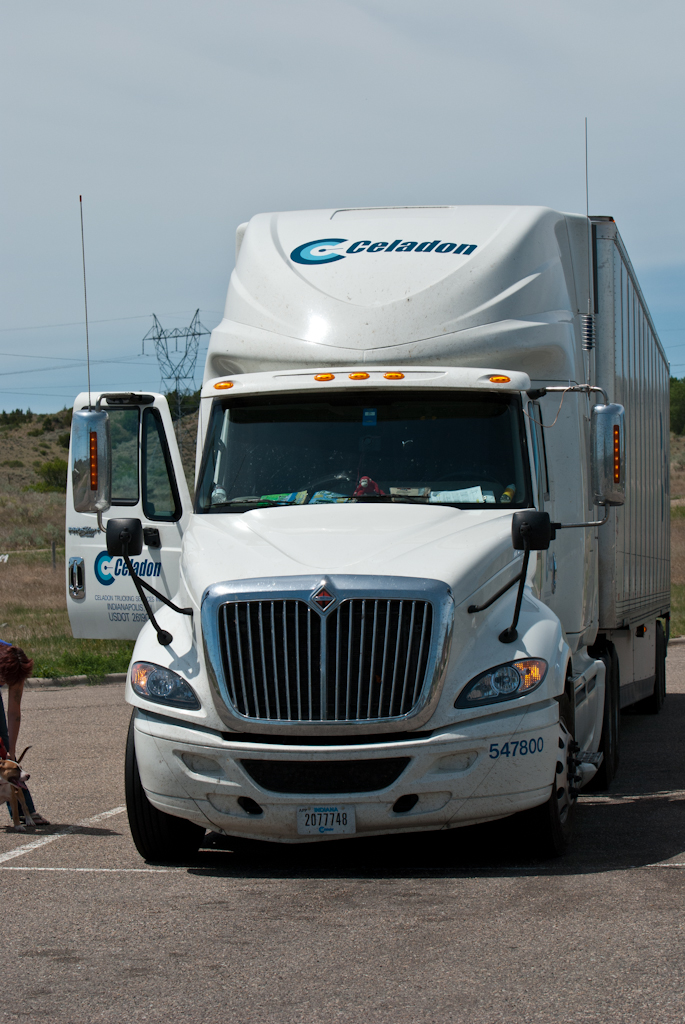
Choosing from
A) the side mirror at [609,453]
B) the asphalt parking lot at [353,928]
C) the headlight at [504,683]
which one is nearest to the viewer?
the asphalt parking lot at [353,928]

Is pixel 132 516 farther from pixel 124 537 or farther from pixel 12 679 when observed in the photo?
pixel 124 537

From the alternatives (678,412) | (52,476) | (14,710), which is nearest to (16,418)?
(52,476)

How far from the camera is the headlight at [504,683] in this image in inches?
245

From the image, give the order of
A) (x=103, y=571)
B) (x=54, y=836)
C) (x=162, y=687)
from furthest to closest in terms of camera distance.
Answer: (x=103, y=571), (x=54, y=836), (x=162, y=687)

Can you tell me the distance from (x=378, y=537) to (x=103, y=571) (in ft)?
12.6

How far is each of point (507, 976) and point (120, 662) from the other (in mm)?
13147

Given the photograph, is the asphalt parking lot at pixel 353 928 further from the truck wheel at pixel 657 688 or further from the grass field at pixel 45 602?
the grass field at pixel 45 602

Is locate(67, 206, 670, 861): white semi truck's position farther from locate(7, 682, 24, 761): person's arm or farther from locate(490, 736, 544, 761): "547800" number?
locate(7, 682, 24, 761): person's arm

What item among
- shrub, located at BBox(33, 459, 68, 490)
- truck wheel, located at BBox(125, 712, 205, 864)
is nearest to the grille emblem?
truck wheel, located at BBox(125, 712, 205, 864)

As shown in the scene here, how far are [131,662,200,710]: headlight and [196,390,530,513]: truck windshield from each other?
1.49 meters

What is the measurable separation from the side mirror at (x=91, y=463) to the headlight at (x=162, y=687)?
130 centimetres

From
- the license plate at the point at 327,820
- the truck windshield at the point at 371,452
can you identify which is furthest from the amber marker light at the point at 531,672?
the truck windshield at the point at 371,452

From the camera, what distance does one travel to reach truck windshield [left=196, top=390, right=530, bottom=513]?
25.2 feet

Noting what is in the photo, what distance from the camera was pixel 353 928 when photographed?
5.45 meters
